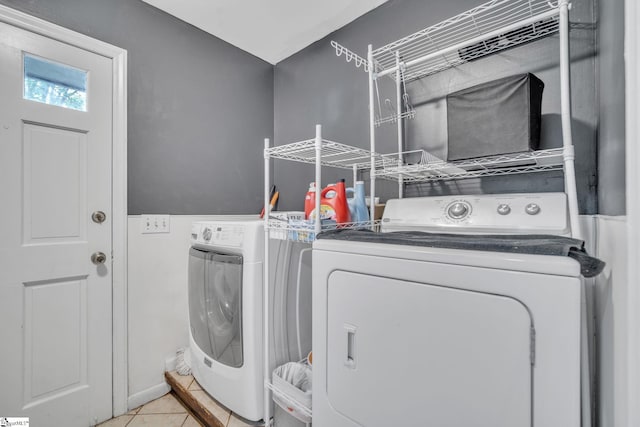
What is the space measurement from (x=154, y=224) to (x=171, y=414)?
1166 mm

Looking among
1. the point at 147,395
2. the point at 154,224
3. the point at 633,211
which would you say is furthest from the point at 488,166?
the point at 147,395

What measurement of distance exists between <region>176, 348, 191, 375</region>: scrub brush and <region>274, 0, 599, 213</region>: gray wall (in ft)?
4.31

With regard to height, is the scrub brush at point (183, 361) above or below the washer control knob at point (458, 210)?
below

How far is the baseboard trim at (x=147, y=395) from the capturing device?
1715mm

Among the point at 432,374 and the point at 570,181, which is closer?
the point at 432,374

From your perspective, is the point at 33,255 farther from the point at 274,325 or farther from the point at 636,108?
the point at 636,108

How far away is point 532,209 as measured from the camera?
3.40 ft

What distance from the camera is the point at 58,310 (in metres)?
1.52

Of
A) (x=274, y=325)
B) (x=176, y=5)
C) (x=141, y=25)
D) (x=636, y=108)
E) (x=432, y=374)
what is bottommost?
(x=274, y=325)

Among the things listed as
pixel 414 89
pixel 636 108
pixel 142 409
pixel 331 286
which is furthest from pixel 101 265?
pixel 636 108

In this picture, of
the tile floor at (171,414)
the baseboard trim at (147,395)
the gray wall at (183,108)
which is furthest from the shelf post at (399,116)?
the baseboard trim at (147,395)

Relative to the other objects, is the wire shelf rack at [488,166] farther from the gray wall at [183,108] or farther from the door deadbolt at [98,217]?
the door deadbolt at [98,217]

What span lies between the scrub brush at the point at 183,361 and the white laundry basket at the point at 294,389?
820 millimetres

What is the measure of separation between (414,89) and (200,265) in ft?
5.40
